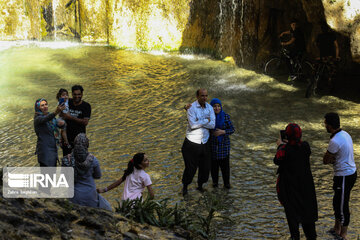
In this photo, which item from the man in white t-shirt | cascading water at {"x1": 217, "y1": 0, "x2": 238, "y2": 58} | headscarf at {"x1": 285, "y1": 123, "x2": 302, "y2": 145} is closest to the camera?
headscarf at {"x1": 285, "y1": 123, "x2": 302, "y2": 145}

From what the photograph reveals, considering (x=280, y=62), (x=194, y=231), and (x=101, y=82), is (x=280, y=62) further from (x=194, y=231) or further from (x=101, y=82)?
(x=194, y=231)

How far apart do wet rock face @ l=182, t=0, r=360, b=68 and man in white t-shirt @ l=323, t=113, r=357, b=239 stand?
29.4 feet

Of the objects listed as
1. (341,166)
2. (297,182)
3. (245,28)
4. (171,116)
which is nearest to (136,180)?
(297,182)

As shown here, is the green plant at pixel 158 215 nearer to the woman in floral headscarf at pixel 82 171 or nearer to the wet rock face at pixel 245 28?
the woman in floral headscarf at pixel 82 171

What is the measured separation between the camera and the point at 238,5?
1723 cm

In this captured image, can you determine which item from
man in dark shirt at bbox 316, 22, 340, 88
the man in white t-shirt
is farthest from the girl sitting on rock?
man in dark shirt at bbox 316, 22, 340, 88

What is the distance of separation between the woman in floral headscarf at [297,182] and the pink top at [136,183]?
1672mm

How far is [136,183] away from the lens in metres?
5.54

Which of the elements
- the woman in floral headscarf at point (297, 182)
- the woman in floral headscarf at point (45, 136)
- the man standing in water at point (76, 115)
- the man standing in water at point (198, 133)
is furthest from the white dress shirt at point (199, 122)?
the woman in floral headscarf at point (45, 136)

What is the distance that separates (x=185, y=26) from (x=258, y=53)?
4783 millimetres

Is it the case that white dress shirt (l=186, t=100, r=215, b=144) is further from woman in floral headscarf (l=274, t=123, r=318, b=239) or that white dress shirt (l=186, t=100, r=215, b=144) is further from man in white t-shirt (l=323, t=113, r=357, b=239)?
man in white t-shirt (l=323, t=113, r=357, b=239)

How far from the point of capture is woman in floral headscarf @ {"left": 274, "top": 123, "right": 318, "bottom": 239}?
5027 mm

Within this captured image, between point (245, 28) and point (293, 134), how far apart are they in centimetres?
1270

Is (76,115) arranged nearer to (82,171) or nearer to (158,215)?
(82,171)
